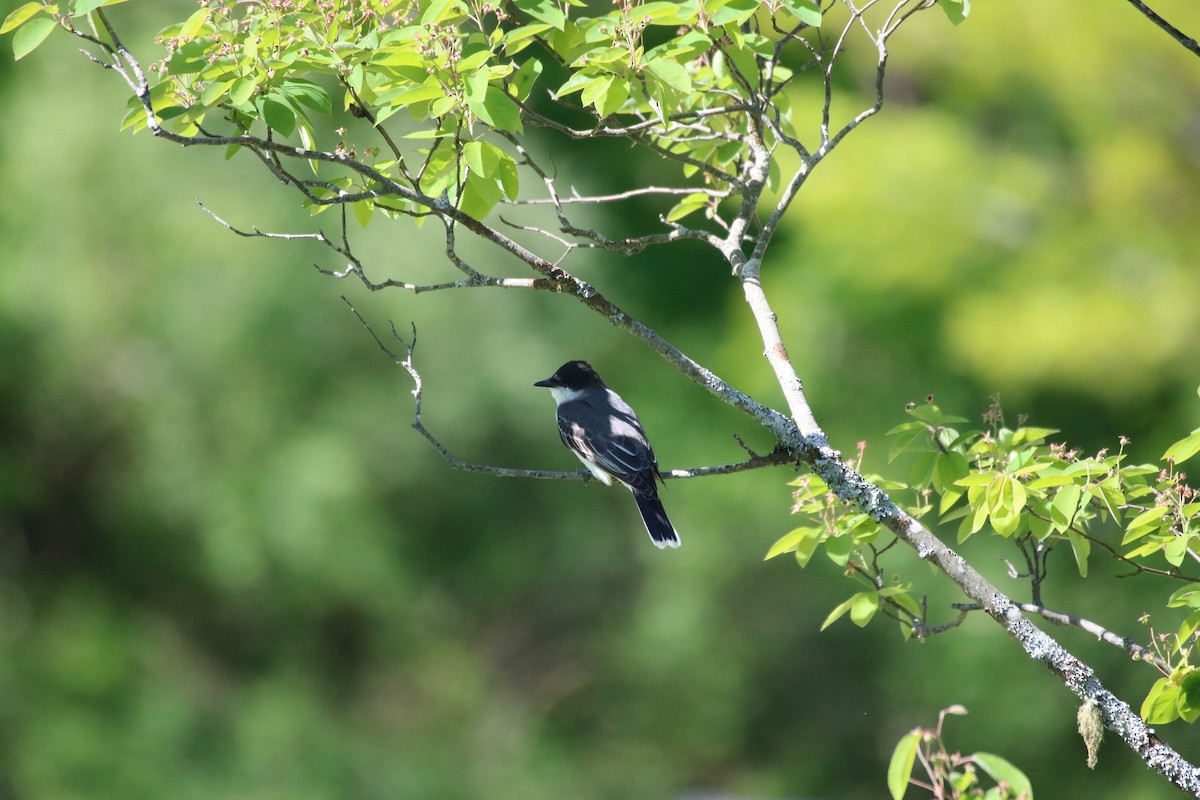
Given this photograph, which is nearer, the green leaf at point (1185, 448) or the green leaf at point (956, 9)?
the green leaf at point (1185, 448)

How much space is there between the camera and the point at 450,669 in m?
8.74

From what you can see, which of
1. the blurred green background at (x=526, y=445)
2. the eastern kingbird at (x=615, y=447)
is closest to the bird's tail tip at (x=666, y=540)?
the eastern kingbird at (x=615, y=447)

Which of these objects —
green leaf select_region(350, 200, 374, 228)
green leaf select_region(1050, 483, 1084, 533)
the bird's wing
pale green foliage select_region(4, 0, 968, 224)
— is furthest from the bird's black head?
green leaf select_region(1050, 483, 1084, 533)

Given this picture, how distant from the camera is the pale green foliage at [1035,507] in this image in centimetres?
208

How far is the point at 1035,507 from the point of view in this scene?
90.9 inches

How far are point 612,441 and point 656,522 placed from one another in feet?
1.13

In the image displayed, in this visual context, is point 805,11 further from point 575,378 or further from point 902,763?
point 575,378

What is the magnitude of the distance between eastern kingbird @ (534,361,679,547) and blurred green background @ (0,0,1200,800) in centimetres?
257

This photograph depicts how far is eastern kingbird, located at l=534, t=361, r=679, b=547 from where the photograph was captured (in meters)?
4.14

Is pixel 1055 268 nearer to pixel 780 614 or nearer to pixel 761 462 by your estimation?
pixel 780 614

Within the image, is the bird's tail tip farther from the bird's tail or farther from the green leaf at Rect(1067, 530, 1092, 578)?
the green leaf at Rect(1067, 530, 1092, 578)

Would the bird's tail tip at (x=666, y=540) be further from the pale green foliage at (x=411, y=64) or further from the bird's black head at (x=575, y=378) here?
the pale green foliage at (x=411, y=64)

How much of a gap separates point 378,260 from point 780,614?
11.8 ft

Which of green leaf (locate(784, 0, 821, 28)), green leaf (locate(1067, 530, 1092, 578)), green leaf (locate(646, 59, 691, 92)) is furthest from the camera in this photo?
green leaf (locate(1067, 530, 1092, 578))
